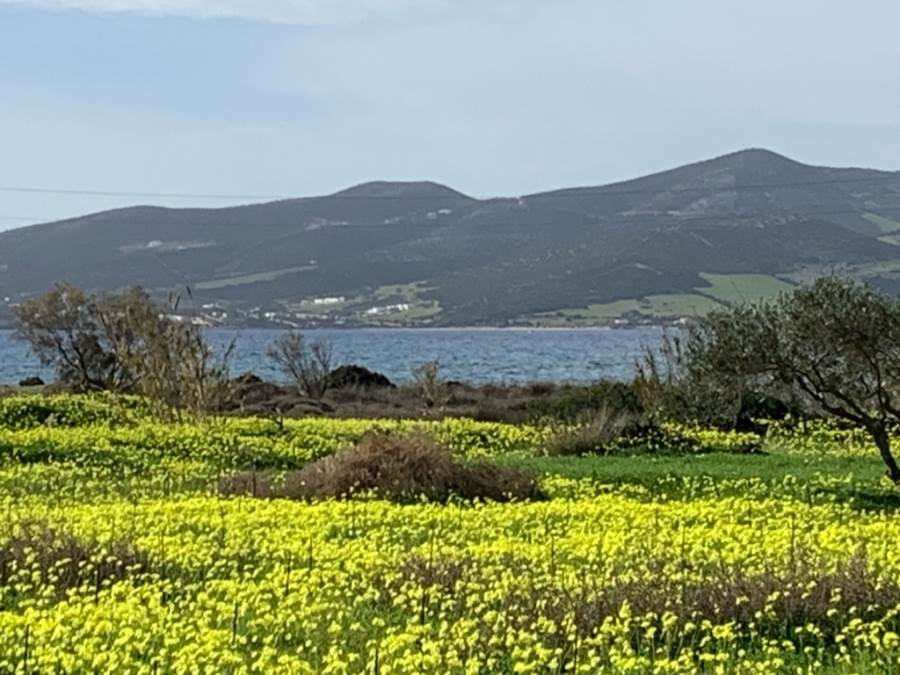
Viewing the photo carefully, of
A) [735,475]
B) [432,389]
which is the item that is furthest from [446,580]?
[432,389]

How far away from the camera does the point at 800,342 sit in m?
22.0

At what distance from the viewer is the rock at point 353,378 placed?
2314 inches

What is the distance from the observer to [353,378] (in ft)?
196

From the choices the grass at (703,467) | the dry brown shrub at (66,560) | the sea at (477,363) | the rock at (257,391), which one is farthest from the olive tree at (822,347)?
the sea at (477,363)

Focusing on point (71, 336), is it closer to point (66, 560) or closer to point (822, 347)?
point (822, 347)

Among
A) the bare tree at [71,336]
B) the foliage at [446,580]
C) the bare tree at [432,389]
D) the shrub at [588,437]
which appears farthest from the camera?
the bare tree at [71,336]

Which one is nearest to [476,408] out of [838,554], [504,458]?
[504,458]

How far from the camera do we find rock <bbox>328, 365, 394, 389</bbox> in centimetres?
5878

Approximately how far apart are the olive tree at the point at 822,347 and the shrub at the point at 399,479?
15.6 ft

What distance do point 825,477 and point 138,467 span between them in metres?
12.9

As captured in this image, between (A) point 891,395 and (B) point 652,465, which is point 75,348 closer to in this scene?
(B) point 652,465

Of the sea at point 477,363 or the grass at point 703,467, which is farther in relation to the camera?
the sea at point 477,363

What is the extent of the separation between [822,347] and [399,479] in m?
7.88

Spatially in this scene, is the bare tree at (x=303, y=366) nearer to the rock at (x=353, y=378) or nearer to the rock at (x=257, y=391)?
the rock at (x=353, y=378)
